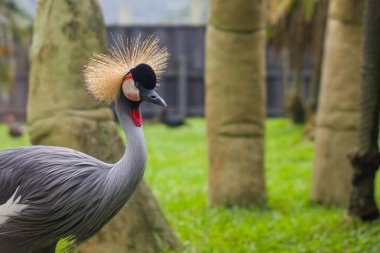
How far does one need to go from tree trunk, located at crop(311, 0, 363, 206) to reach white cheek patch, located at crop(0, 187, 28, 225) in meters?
5.10

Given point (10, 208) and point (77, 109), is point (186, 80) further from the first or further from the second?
point (10, 208)

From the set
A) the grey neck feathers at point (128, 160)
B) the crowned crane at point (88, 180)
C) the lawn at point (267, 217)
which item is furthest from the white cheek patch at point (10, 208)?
the lawn at point (267, 217)

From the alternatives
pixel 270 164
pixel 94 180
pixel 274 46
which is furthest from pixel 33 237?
pixel 274 46

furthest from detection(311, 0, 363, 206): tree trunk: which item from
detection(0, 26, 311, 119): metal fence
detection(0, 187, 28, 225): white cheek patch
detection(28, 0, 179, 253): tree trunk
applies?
detection(0, 26, 311, 119): metal fence

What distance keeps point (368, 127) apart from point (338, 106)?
1.87 meters

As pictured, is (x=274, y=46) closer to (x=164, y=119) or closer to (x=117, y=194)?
(x=164, y=119)

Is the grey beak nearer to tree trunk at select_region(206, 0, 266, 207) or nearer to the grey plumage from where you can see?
the grey plumage

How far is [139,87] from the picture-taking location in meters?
3.75

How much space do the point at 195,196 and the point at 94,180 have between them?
5.41 m

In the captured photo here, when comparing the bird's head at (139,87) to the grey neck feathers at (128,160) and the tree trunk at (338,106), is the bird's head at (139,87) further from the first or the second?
the tree trunk at (338,106)

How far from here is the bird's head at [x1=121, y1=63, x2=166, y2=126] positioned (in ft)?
12.2

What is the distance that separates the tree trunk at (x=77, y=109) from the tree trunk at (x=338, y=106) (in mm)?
3164

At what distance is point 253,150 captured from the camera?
8.11 metres

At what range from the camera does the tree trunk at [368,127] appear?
247 inches
